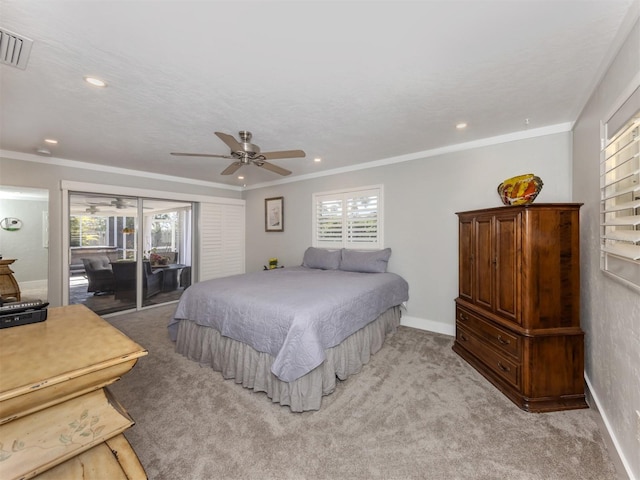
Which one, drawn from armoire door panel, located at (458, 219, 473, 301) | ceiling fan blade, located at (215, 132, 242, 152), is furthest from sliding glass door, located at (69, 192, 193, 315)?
armoire door panel, located at (458, 219, 473, 301)

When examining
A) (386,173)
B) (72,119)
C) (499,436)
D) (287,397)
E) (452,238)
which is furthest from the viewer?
(386,173)

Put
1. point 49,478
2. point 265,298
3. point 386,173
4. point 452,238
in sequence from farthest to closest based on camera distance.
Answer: point 386,173, point 452,238, point 265,298, point 49,478

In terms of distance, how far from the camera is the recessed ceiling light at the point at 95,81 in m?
1.86

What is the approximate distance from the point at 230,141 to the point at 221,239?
362cm

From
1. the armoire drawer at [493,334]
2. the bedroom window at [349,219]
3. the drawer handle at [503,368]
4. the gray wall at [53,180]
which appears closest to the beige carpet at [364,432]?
the drawer handle at [503,368]

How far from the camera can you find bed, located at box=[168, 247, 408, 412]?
1.96 metres

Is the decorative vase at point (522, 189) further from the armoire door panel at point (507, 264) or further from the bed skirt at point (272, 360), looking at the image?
the bed skirt at point (272, 360)

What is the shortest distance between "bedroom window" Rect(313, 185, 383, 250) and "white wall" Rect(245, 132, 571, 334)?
0.50 ft

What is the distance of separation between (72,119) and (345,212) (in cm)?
336

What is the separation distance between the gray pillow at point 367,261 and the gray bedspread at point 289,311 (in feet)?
1.13

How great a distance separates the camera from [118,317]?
4.15 m

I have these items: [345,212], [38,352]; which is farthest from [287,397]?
[345,212]

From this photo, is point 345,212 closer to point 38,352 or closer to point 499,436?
point 499,436

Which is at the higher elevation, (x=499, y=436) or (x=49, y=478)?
(x=49, y=478)
